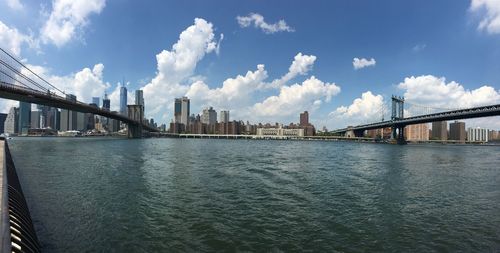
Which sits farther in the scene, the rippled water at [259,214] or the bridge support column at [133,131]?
the bridge support column at [133,131]

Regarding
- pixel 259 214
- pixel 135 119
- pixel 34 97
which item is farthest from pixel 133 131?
pixel 259 214

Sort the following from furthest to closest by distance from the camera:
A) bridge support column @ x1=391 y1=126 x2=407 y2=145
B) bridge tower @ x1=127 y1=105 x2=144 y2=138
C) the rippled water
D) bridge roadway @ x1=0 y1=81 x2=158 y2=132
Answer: bridge tower @ x1=127 y1=105 x2=144 y2=138 → bridge support column @ x1=391 y1=126 x2=407 y2=145 → bridge roadway @ x1=0 y1=81 x2=158 y2=132 → the rippled water

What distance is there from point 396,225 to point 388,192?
8.13 meters

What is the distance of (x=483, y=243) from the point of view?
38.6 ft

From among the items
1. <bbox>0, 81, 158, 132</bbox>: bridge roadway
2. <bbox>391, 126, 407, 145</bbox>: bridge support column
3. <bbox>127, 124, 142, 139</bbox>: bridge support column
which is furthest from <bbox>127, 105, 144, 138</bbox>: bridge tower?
<bbox>391, 126, 407, 145</bbox>: bridge support column

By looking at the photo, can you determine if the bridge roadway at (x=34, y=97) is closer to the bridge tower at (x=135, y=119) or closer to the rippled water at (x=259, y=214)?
the rippled water at (x=259, y=214)

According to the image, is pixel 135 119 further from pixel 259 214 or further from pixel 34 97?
pixel 259 214

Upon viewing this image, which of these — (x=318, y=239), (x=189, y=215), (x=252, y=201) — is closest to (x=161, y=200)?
(x=189, y=215)

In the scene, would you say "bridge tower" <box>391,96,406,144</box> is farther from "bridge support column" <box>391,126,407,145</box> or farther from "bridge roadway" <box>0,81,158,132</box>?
"bridge roadway" <box>0,81,158,132</box>

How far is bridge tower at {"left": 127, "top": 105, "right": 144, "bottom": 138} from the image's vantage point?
554 feet

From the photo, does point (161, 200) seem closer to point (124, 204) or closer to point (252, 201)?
point (124, 204)

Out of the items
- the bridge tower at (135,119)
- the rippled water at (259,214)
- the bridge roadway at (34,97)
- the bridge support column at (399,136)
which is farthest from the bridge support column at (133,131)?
the rippled water at (259,214)

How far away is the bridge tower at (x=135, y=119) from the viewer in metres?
169

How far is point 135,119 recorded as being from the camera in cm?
18675
